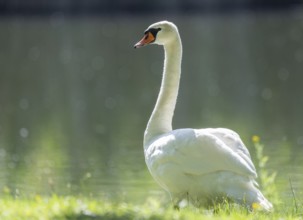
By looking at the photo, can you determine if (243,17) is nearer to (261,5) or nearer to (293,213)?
(261,5)

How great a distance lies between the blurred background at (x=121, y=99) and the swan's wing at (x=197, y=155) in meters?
0.69

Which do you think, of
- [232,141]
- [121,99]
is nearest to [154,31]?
[232,141]

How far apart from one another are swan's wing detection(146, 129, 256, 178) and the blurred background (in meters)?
0.69

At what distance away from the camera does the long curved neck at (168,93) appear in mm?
9164

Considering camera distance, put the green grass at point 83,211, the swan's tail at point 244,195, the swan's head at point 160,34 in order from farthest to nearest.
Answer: the swan's head at point 160,34, the swan's tail at point 244,195, the green grass at point 83,211

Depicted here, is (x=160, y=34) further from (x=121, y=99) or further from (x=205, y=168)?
(x=121, y=99)

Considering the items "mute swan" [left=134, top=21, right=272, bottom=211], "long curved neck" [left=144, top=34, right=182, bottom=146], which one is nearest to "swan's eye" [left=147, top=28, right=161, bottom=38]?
"long curved neck" [left=144, top=34, right=182, bottom=146]

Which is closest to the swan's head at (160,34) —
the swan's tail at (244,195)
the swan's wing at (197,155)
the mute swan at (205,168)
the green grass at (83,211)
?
the mute swan at (205,168)

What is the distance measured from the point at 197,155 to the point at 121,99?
17313mm

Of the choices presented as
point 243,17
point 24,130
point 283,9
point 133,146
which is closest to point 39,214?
point 133,146

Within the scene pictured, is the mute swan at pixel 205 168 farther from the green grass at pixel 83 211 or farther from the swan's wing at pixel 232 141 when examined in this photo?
the green grass at pixel 83 211

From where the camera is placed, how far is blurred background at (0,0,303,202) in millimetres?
14492

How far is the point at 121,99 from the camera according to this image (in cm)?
2514

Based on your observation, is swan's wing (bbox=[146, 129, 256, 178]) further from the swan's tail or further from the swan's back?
the swan's tail
